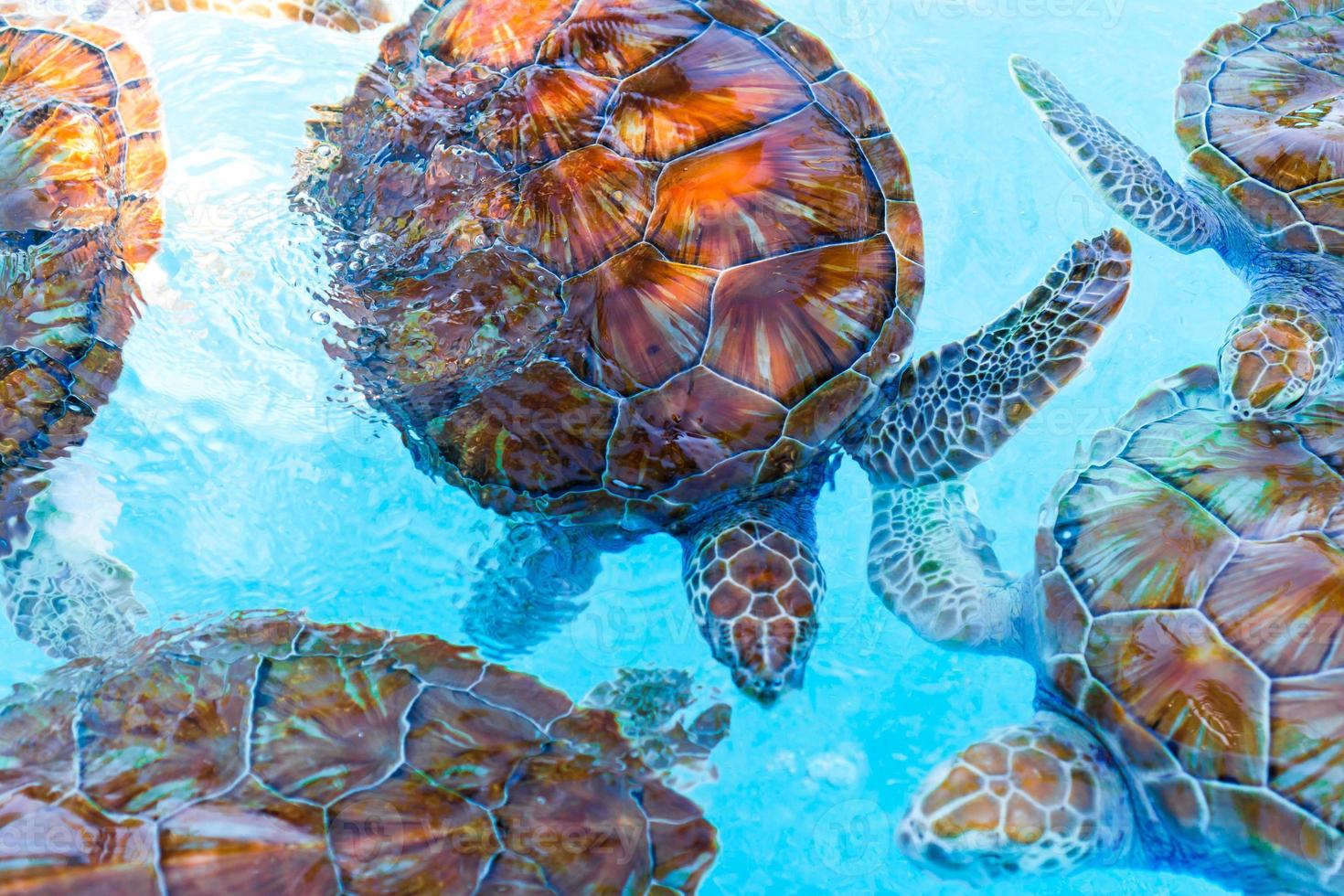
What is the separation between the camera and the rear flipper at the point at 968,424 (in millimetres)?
3096

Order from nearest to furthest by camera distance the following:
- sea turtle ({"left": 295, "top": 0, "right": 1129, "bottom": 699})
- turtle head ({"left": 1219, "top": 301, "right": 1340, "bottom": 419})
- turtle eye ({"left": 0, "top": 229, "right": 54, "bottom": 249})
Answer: sea turtle ({"left": 295, "top": 0, "right": 1129, "bottom": 699})
turtle head ({"left": 1219, "top": 301, "right": 1340, "bottom": 419})
turtle eye ({"left": 0, "top": 229, "right": 54, "bottom": 249})

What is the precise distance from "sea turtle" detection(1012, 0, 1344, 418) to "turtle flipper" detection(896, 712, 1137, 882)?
145 cm

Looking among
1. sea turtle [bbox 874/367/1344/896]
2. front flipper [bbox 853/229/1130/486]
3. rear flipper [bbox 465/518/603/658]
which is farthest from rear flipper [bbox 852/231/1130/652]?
rear flipper [bbox 465/518/603/658]

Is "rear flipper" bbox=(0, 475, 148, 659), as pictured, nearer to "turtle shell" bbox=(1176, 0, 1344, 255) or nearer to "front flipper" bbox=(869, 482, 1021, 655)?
"front flipper" bbox=(869, 482, 1021, 655)

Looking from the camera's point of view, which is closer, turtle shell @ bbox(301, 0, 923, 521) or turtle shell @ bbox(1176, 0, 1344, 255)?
turtle shell @ bbox(301, 0, 923, 521)

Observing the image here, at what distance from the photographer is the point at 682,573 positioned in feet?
11.1

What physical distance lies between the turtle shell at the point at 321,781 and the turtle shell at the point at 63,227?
1.00 m

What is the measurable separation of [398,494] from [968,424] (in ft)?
7.75

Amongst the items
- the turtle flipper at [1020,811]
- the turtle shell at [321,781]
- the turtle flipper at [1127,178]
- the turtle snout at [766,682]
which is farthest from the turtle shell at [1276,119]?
→ the turtle shell at [321,781]

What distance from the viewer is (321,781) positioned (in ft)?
7.30

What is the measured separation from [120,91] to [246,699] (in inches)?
102

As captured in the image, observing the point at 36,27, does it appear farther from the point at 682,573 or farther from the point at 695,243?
the point at 682,573

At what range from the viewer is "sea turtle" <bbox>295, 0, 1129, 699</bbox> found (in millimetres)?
2822

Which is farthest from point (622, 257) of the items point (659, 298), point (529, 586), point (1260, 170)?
point (1260, 170)
